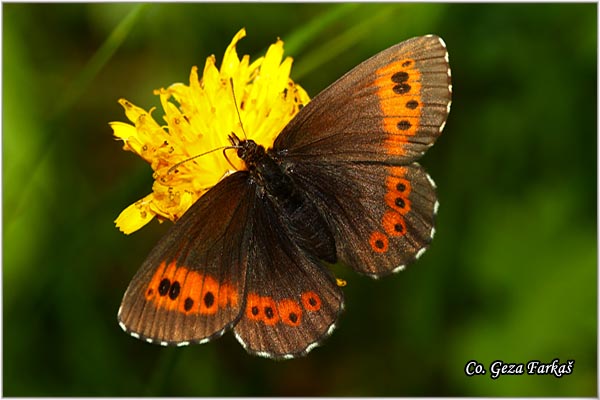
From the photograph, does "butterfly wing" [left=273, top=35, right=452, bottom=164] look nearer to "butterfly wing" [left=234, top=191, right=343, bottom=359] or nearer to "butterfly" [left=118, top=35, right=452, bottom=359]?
"butterfly" [left=118, top=35, right=452, bottom=359]

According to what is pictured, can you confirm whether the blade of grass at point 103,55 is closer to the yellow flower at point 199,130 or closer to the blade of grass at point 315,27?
the yellow flower at point 199,130

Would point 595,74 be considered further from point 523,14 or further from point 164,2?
point 164,2

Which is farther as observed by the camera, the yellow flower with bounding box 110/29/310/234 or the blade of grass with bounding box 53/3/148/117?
the blade of grass with bounding box 53/3/148/117

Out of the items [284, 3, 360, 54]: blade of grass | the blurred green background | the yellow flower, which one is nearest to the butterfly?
the yellow flower

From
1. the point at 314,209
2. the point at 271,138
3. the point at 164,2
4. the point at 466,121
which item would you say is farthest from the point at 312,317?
the point at 164,2

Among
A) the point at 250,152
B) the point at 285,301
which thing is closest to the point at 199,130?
the point at 250,152

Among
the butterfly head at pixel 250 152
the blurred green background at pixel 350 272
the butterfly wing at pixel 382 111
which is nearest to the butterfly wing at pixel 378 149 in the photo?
the butterfly wing at pixel 382 111
